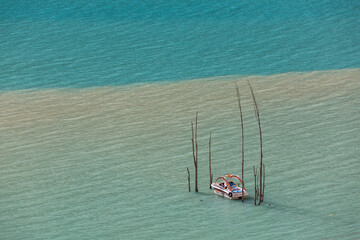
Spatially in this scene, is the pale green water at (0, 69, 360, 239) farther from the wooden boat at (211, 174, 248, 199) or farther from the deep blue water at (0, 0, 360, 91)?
the deep blue water at (0, 0, 360, 91)

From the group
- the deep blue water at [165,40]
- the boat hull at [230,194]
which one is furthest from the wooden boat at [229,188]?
the deep blue water at [165,40]

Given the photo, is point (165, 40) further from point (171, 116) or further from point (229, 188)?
point (229, 188)

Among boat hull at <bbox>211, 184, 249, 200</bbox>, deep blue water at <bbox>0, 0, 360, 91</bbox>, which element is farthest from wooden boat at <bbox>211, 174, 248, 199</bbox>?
deep blue water at <bbox>0, 0, 360, 91</bbox>

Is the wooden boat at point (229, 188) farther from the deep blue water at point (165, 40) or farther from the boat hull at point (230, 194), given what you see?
the deep blue water at point (165, 40)

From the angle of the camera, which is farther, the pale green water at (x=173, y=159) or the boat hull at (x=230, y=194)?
the boat hull at (x=230, y=194)

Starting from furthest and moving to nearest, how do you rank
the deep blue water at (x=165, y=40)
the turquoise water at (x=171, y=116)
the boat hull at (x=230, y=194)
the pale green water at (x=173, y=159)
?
the deep blue water at (x=165, y=40)
the boat hull at (x=230, y=194)
the turquoise water at (x=171, y=116)
the pale green water at (x=173, y=159)

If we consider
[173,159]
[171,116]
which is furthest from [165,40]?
[173,159]
